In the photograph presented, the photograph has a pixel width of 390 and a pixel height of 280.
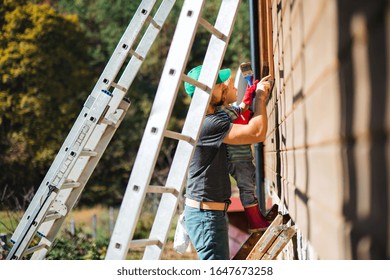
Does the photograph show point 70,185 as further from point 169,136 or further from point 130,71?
point 169,136

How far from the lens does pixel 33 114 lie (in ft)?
70.5

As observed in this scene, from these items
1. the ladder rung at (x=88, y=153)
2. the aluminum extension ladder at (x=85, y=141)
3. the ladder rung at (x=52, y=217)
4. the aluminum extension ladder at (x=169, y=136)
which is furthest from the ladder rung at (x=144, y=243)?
the ladder rung at (x=52, y=217)

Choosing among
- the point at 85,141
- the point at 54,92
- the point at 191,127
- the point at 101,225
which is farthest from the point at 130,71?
the point at 54,92

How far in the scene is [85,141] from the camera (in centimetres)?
463

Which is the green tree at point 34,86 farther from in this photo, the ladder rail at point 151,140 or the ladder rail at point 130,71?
the ladder rail at point 151,140

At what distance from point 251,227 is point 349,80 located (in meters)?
3.01

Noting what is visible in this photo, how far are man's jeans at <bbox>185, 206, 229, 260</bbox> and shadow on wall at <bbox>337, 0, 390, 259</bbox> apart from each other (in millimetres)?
2131

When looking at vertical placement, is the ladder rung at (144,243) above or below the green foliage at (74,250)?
below

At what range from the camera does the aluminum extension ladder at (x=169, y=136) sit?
254 cm

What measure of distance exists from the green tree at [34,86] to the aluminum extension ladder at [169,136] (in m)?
17.3

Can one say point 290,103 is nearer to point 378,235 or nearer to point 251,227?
point 251,227

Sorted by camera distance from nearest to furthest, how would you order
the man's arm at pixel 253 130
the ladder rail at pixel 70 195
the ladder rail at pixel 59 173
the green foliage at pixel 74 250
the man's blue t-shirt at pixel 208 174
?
the man's arm at pixel 253 130 → the man's blue t-shirt at pixel 208 174 → the ladder rail at pixel 59 173 → the ladder rail at pixel 70 195 → the green foliage at pixel 74 250

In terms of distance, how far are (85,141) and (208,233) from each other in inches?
52.7

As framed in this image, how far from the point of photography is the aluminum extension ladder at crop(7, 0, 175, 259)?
15.3 feet
